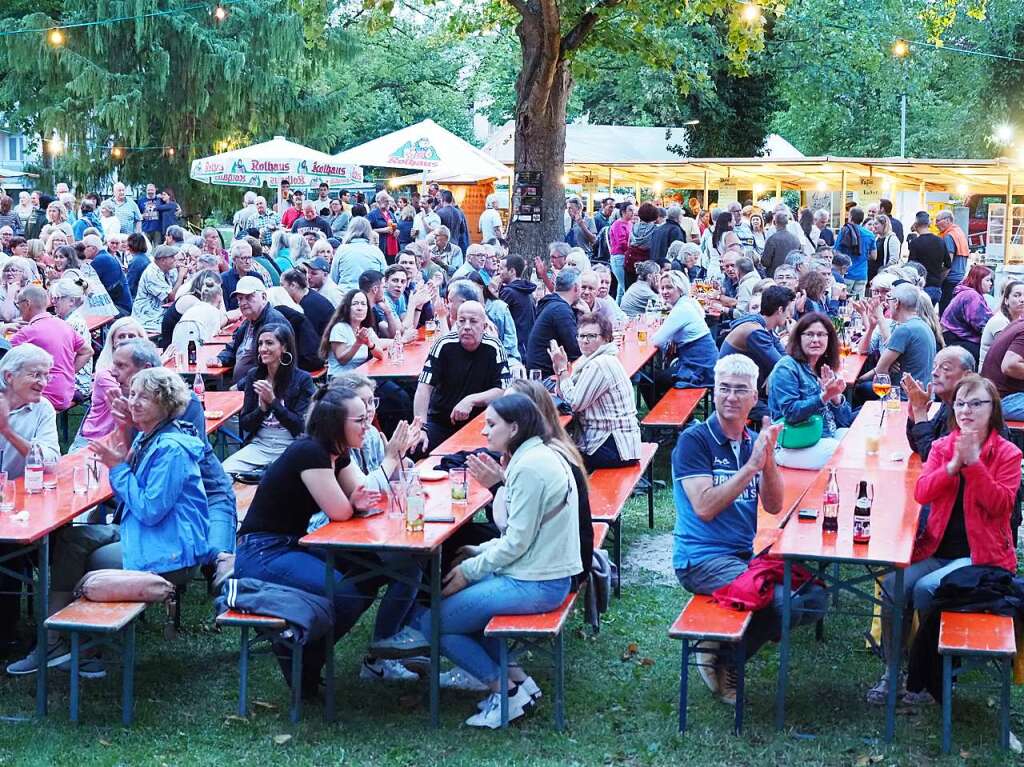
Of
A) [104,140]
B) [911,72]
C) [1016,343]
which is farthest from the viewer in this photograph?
[911,72]

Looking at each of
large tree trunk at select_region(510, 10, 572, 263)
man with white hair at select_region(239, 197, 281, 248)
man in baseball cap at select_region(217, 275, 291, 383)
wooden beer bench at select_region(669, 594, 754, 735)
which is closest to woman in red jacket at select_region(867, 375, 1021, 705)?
wooden beer bench at select_region(669, 594, 754, 735)

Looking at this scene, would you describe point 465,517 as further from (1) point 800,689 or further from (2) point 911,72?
(2) point 911,72

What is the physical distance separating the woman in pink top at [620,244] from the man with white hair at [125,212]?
7.64 m

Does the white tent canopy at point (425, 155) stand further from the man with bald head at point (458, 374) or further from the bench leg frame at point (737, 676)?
the bench leg frame at point (737, 676)

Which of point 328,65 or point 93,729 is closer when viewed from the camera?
point 93,729

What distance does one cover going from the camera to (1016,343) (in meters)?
8.60

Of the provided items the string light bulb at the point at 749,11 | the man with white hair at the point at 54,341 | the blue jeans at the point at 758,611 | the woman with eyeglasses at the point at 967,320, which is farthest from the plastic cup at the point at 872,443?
the string light bulb at the point at 749,11

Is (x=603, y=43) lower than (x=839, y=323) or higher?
higher

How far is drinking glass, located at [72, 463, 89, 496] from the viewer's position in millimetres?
6133

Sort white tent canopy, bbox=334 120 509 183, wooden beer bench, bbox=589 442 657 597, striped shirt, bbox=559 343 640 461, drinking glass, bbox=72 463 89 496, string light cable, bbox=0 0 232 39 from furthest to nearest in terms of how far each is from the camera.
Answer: string light cable, bbox=0 0 232 39 < white tent canopy, bbox=334 120 509 183 < striped shirt, bbox=559 343 640 461 < wooden beer bench, bbox=589 442 657 597 < drinking glass, bbox=72 463 89 496

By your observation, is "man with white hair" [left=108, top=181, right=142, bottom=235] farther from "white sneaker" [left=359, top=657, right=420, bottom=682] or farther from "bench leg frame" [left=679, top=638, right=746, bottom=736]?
"bench leg frame" [left=679, top=638, right=746, bottom=736]

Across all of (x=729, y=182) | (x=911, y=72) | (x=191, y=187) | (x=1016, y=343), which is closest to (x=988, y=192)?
(x=729, y=182)

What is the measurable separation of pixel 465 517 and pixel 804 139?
1818 inches

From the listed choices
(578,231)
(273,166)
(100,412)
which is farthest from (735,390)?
(273,166)
